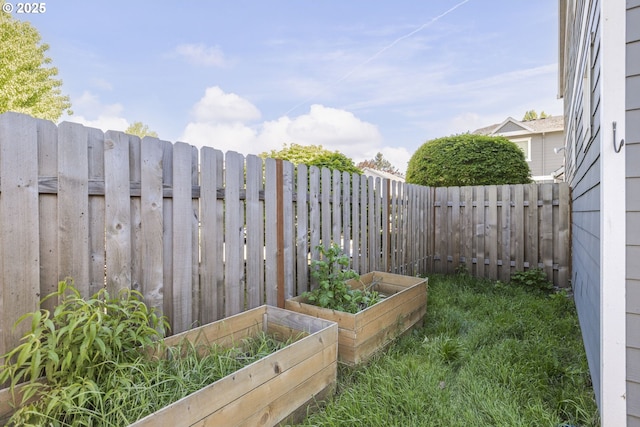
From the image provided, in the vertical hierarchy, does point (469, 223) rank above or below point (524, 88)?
below

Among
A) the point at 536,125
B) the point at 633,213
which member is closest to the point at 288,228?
the point at 633,213

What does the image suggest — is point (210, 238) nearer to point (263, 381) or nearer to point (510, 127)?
point (263, 381)

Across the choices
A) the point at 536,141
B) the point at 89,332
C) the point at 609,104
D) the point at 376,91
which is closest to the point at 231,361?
the point at 89,332

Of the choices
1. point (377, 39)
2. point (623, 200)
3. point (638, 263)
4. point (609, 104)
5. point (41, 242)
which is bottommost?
point (638, 263)

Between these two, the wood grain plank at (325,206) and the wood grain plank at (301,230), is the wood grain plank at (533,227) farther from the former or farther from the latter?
the wood grain plank at (301,230)

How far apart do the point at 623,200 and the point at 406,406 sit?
58.1 inches

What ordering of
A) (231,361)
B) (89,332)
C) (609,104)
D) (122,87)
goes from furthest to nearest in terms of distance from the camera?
(122,87) → (231,361) → (609,104) → (89,332)

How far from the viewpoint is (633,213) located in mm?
1433

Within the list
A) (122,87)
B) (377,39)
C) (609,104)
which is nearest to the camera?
(609,104)

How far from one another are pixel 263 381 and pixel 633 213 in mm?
1855

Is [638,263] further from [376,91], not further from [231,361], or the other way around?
[376,91]

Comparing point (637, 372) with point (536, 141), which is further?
point (536, 141)

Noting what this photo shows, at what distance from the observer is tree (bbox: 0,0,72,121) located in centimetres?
1298

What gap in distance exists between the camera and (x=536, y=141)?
1521 cm
